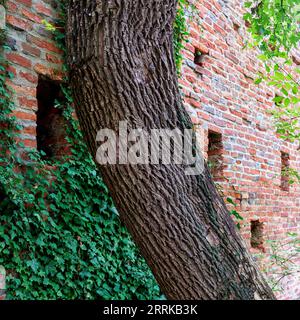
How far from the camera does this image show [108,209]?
9.45 ft

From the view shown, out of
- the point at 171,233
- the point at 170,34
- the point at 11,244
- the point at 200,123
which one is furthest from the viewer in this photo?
the point at 200,123

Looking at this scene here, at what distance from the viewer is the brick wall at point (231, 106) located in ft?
9.04

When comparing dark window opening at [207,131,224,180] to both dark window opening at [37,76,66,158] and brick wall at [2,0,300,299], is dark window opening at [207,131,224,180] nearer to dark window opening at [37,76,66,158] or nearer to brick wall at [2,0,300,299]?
brick wall at [2,0,300,299]

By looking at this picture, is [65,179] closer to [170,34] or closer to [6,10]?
[6,10]

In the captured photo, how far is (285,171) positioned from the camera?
18.8 ft

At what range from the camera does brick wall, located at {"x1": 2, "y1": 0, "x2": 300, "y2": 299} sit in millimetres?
2756

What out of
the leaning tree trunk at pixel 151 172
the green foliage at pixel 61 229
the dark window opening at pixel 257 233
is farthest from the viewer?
the dark window opening at pixel 257 233

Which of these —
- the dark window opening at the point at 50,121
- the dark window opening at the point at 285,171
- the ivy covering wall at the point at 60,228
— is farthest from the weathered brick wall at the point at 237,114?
the ivy covering wall at the point at 60,228

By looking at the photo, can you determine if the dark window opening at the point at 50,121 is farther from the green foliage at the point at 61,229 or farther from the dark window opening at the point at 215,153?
the dark window opening at the point at 215,153

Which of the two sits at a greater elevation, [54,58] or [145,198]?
[54,58]

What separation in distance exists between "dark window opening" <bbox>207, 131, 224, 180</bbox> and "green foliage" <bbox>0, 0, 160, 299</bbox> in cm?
167

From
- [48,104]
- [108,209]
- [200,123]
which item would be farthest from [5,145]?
[200,123]

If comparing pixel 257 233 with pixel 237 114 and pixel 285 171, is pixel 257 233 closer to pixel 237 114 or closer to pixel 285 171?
pixel 285 171

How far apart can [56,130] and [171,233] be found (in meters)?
1.61
